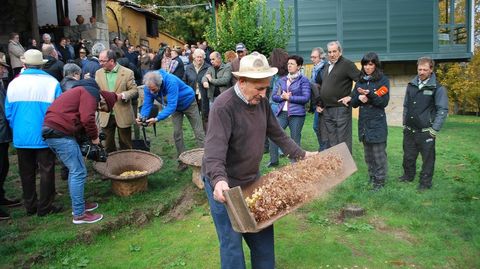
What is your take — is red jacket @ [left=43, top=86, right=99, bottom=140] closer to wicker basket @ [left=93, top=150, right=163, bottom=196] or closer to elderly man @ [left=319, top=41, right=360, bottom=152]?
wicker basket @ [left=93, top=150, right=163, bottom=196]

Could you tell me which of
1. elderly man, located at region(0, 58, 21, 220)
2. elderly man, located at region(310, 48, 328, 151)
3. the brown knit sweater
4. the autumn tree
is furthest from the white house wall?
the brown knit sweater

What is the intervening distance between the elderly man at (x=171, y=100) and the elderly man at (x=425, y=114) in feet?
11.8

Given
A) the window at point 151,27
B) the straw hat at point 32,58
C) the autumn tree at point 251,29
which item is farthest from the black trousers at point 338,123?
the window at point 151,27

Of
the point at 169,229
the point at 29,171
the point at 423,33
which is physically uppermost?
the point at 423,33

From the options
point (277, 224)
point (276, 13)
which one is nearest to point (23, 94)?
point (277, 224)

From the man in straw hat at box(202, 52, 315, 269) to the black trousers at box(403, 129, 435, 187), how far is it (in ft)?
12.3

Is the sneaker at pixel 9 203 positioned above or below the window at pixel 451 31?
below

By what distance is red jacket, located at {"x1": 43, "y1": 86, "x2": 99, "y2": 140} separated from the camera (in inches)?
225

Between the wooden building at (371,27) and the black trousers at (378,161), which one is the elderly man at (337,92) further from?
the wooden building at (371,27)

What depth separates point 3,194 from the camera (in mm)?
6758

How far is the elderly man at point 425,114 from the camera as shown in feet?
21.5

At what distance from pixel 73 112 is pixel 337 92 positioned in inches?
160

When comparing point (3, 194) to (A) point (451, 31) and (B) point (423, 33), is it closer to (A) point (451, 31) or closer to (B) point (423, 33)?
(B) point (423, 33)

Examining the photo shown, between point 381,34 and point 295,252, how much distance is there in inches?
572
